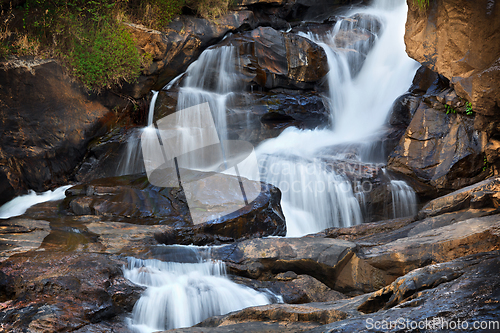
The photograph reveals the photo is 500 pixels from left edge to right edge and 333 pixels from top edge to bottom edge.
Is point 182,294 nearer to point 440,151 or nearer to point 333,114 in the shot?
point 440,151

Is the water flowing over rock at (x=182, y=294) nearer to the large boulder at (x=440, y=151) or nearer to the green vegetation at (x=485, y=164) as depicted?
the large boulder at (x=440, y=151)

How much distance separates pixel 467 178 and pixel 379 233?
9.76 feet

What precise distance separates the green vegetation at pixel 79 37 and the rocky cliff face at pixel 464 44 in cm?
625

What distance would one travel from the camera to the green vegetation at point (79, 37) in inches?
287

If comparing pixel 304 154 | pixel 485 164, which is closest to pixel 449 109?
pixel 485 164

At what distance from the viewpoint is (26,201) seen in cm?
654

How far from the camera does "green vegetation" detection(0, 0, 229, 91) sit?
287 inches

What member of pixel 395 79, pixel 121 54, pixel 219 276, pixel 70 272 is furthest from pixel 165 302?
pixel 395 79

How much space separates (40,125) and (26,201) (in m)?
1.69

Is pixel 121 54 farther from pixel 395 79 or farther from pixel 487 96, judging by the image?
pixel 395 79

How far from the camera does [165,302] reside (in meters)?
3.67

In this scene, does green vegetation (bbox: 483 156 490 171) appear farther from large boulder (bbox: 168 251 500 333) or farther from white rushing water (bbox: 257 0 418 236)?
large boulder (bbox: 168 251 500 333)

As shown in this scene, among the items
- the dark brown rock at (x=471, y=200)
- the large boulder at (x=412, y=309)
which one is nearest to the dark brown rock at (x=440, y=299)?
the large boulder at (x=412, y=309)

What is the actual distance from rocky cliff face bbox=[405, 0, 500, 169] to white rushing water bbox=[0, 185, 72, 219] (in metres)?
6.97
